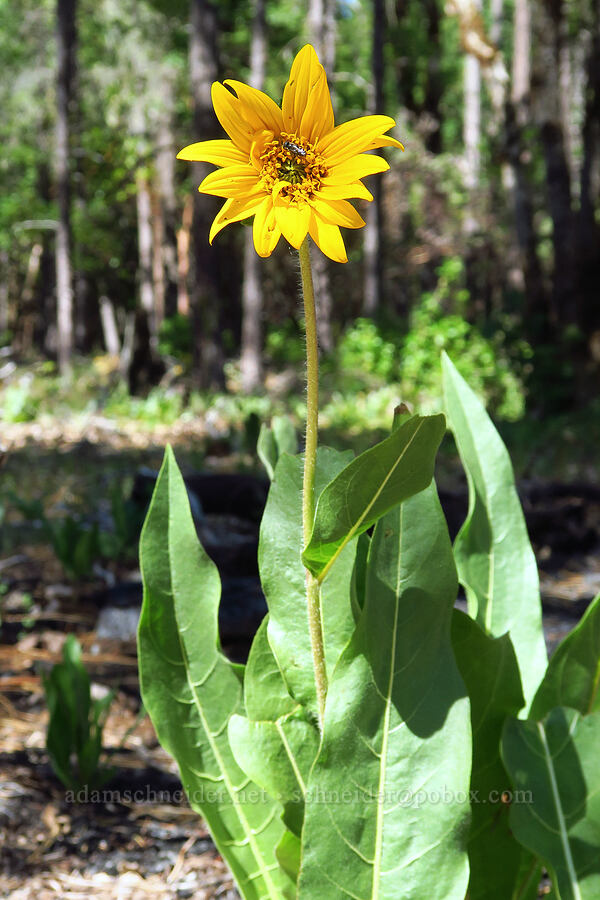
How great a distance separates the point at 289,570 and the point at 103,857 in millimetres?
992

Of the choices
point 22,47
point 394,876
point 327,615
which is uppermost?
point 22,47

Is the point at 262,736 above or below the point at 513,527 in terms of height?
below

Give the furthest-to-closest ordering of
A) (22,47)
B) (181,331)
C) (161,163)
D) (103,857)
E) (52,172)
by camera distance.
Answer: (52,172) → (22,47) → (161,163) → (181,331) → (103,857)

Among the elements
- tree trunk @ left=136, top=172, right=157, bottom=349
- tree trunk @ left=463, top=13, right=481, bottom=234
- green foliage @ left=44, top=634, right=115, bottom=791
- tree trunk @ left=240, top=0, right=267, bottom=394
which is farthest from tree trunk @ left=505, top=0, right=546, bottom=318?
tree trunk @ left=136, top=172, right=157, bottom=349

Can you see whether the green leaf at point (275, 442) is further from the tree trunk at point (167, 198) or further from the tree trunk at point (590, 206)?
the tree trunk at point (167, 198)

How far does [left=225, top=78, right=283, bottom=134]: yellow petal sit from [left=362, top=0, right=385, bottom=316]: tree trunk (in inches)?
430

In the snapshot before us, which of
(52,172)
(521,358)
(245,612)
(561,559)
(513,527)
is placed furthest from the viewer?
(52,172)

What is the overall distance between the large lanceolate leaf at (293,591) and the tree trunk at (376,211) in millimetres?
10874

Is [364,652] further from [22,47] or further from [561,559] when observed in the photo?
[22,47]

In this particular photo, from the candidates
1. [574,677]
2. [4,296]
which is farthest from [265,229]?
[4,296]

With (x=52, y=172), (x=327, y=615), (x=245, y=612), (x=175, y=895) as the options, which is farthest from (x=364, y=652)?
(x=52, y=172)

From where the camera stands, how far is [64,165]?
12.2 m

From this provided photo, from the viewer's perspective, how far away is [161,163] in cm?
1717

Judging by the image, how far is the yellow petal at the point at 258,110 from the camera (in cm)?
95
